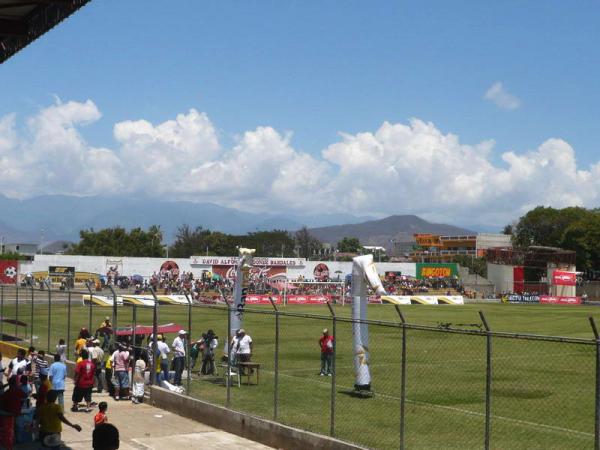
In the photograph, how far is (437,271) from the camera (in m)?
103

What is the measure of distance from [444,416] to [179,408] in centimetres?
642

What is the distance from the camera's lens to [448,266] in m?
103

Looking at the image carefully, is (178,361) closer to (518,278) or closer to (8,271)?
(8,271)

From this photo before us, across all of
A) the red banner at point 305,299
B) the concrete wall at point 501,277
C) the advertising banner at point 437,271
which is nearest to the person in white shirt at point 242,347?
the red banner at point 305,299

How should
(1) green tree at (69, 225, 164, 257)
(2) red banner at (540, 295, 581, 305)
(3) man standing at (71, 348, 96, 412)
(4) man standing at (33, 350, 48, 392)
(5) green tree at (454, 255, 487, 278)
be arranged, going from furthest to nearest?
(5) green tree at (454, 255, 487, 278) < (1) green tree at (69, 225, 164, 257) < (2) red banner at (540, 295, 581, 305) < (4) man standing at (33, 350, 48, 392) < (3) man standing at (71, 348, 96, 412)

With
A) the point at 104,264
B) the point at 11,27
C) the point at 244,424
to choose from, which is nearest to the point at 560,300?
the point at 104,264

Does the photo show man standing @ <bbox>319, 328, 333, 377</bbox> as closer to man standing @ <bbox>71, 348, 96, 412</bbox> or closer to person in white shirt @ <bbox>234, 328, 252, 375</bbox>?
person in white shirt @ <bbox>234, 328, 252, 375</bbox>

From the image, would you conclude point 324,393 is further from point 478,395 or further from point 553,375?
point 553,375

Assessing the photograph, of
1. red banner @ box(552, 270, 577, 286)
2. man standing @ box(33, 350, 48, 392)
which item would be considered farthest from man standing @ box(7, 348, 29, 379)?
red banner @ box(552, 270, 577, 286)

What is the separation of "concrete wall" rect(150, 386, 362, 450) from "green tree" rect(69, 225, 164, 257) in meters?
112

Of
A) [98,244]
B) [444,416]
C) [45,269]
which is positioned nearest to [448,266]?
[45,269]

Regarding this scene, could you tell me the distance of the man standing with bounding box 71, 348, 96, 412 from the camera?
765 inches

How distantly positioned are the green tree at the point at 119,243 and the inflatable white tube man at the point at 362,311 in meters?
112

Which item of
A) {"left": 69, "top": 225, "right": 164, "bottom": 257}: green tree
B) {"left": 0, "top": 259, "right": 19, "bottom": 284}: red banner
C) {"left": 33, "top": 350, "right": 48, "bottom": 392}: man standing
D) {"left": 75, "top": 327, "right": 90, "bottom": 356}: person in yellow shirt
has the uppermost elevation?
{"left": 69, "top": 225, "right": 164, "bottom": 257}: green tree
